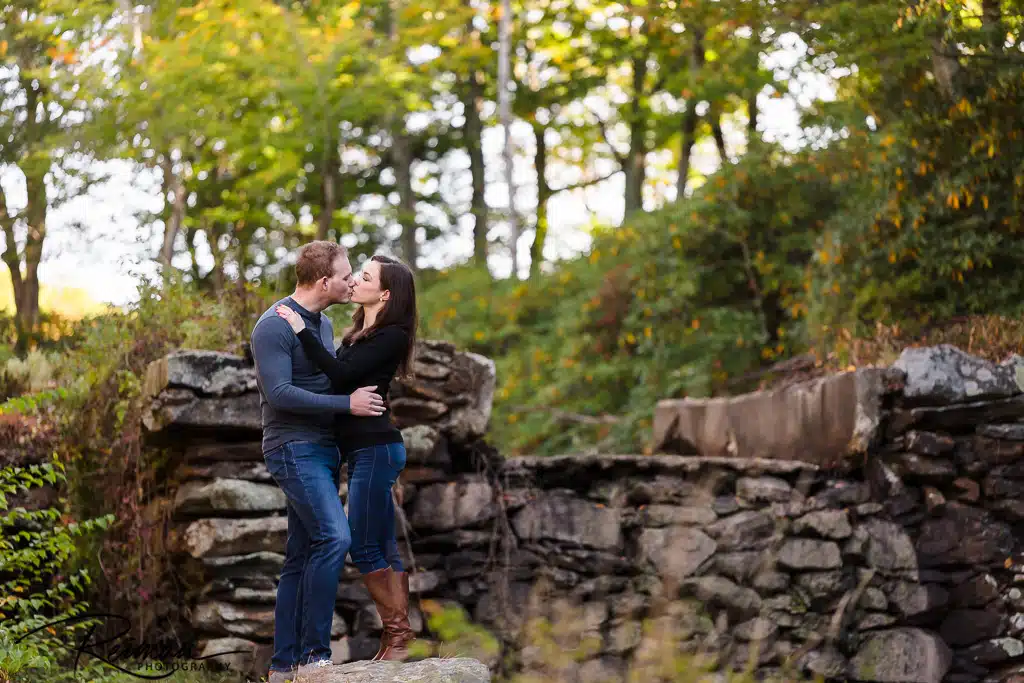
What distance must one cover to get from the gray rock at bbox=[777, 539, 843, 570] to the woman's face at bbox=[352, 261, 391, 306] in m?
2.93

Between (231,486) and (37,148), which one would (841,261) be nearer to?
(231,486)

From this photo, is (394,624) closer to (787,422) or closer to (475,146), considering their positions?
(787,422)

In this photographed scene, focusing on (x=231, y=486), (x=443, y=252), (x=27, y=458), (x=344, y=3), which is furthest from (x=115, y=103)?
(x=231, y=486)

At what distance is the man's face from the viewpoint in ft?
14.1

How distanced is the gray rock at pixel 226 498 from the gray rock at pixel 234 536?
6 centimetres

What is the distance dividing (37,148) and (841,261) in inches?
351

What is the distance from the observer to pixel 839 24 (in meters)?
7.42

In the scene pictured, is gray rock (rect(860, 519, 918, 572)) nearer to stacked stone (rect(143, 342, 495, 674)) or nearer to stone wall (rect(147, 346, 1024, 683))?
stone wall (rect(147, 346, 1024, 683))

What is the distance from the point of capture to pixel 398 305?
14.3 feet

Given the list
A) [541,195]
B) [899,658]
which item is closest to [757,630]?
[899,658]

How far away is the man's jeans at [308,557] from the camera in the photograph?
159 inches

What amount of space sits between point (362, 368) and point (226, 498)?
1.29m

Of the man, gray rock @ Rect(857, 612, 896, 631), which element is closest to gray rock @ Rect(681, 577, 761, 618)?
gray rock @ Rect(857, 612, 896, 631)

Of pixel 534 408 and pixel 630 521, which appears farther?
pixel 534 408
